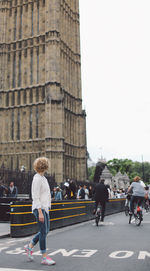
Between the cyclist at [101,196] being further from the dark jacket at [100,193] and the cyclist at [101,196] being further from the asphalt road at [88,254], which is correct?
the asphalt road at [88,254]

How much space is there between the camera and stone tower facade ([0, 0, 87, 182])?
136 feet

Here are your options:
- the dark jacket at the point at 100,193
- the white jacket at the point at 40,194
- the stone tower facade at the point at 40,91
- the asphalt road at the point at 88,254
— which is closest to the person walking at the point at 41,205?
the white jacket at the point at 40,194

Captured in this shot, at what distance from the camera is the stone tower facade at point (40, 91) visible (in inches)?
1631

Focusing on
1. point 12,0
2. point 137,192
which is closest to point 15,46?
point 12,0

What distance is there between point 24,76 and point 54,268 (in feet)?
135

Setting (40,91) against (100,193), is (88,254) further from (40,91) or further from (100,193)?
(40,91)

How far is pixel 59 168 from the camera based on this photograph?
40.6m

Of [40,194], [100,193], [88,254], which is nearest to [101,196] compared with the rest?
[100,193]

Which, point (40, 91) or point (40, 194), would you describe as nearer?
point (40, 194)

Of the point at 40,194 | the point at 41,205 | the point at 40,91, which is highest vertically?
the point at 40,91

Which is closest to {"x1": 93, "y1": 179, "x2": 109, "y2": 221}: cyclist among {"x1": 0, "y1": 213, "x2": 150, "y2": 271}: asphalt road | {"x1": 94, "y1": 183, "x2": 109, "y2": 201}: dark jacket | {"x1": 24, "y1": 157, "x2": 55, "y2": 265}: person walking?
{"x1": 94, "y1": 183, "x2": 109, "y2": 201}: dark jacket

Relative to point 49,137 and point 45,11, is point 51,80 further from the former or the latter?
point 45,11

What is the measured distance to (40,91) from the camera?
1687 inches

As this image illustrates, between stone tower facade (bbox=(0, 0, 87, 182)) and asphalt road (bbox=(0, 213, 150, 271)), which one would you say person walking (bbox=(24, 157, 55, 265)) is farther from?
stone tower facade (bbox=(0, 0, 87, 182))
